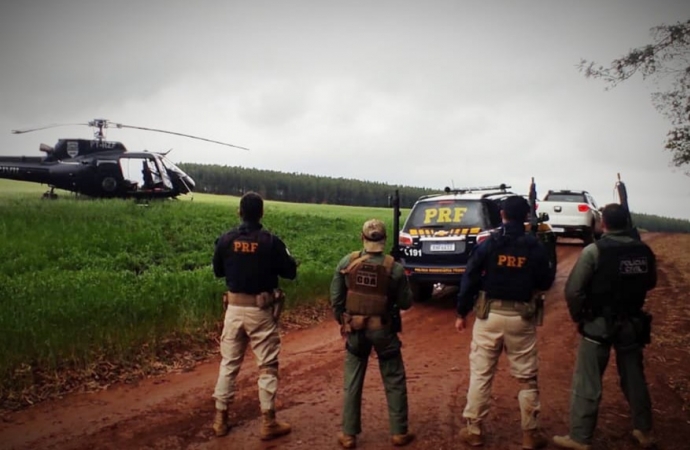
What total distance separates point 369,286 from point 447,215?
5846 mm

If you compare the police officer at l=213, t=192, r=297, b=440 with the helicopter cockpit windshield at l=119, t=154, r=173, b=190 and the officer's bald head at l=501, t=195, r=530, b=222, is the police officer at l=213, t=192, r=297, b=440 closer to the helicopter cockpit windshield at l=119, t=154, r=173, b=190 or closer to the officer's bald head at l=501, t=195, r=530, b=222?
the officer's bald head at l=501, t=195, r=530, b=222

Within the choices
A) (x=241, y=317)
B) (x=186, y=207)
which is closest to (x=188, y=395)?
(x=241, y=317)

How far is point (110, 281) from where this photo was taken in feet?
33.7

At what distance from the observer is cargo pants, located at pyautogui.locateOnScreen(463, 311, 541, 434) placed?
14.8 ft

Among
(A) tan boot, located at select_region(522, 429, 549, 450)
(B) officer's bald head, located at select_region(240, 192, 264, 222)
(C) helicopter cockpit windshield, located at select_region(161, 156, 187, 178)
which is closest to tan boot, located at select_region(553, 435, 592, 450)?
(A) tan boot, located at select_region(522, 429, 549, 450)

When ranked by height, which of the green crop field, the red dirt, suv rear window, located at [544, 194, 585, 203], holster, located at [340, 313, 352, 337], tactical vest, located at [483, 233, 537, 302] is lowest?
the red dirt

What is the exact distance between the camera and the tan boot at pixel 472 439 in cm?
462

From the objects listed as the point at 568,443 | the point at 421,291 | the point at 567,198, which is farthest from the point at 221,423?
the point at 567,198

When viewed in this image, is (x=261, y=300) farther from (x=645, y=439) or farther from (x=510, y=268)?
(x=645, y=439)

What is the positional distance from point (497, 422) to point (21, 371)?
16.6ft

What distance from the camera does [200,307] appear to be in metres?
8.74

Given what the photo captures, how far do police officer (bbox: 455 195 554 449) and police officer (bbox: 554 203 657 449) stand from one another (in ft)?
1.04

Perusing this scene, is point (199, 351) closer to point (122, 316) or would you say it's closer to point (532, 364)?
point (122, 316)

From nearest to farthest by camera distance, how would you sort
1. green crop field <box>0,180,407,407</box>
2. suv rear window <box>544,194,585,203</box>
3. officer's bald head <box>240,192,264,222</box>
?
officer's bald head <box>240,192,264,222</box> → green crop field <box>0,180,407,407</box> → suv rear window <box>544,194,585,203</box>
